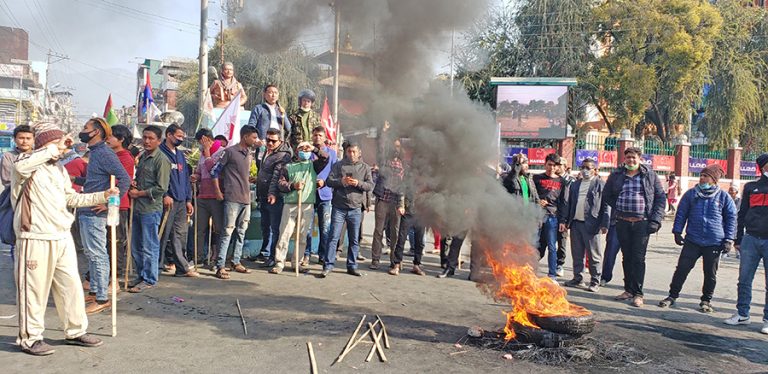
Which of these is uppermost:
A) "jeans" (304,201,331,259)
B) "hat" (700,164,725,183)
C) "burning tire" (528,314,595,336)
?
"hat" (700,164,725,183)

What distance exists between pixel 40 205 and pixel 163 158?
2436 mm

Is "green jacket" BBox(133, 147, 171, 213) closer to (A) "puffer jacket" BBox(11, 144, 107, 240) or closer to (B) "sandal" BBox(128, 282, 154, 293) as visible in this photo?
(B) "sandal" BBox(128, 282, 154, 293)

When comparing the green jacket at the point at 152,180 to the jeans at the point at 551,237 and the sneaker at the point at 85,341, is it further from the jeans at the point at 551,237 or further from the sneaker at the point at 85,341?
the jeans at the point at 551,237

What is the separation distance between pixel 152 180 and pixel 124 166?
1.20 ft

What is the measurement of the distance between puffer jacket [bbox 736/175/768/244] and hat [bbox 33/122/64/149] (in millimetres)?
7538

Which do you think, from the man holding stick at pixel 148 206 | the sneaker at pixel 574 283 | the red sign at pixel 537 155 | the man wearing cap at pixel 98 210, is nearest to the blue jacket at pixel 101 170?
the man wearing cap at pixel 98 210

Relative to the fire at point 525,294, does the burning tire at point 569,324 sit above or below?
below

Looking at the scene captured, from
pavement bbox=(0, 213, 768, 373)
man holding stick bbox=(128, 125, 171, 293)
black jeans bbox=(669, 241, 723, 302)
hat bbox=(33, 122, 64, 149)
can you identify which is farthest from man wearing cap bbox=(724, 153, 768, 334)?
hat bbox=(33, 122, 64, 149)

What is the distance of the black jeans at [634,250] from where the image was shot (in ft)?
23.1

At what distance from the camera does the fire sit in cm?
487


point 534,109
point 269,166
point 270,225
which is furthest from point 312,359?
point 534,109

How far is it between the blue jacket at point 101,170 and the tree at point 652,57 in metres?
25.3

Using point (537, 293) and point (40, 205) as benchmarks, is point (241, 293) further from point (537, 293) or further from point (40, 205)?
point (537, 293)

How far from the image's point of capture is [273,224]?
27.0ft
